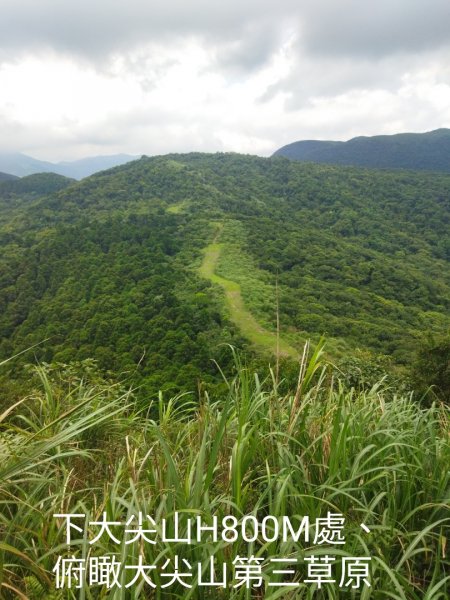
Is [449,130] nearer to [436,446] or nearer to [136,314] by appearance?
[136,314]

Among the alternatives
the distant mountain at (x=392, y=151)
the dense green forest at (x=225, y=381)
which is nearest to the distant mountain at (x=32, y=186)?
the dense green forest at (x=225, y=381)

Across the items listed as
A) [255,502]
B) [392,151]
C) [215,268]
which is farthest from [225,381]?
[392,151]

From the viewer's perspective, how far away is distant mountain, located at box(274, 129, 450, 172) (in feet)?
460

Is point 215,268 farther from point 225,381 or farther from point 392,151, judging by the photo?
point 392,151

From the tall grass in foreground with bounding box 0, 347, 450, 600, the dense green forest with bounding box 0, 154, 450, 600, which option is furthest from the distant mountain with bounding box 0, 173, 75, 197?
the tall grass in foreground with bounding box 0, 347, 450, 600

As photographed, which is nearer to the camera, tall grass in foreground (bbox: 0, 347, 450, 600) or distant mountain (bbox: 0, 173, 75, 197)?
tall grass in foreground (bbox: 0, 347, 450, 600)

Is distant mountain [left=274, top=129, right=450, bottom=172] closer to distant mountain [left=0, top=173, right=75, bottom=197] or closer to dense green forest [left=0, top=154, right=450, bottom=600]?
dense green forest [left=0, top=154, right=450, bottom=600]

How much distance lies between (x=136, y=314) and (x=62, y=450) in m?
26.1

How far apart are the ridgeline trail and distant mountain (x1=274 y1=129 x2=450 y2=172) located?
4884 inches

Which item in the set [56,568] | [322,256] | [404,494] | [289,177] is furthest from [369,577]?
[289,177]

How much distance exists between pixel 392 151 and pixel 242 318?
491ft

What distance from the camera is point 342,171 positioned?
3457 inches

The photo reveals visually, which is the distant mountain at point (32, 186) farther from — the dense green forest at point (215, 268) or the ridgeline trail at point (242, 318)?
the ridgeline trail at point (242, 318)

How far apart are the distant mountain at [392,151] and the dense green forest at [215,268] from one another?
2493 inches
